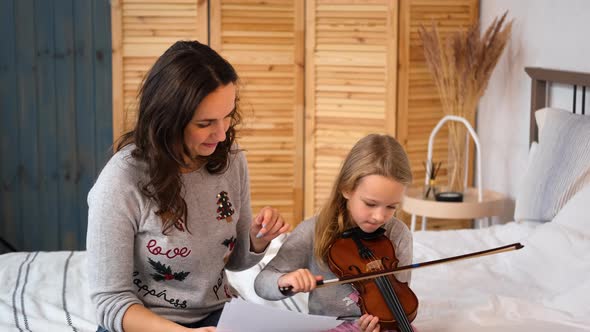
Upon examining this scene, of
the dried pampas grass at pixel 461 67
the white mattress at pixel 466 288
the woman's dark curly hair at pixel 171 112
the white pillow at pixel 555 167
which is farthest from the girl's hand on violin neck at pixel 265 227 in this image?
the dried pampas grass at pixel 461 67

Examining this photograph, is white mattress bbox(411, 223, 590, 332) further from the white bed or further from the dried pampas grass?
the dried pampas grass

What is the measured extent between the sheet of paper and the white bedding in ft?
1.44

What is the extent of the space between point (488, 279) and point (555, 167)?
22.3 inches

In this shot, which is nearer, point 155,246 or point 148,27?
point 155,246

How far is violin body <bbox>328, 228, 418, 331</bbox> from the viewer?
5.73 feet

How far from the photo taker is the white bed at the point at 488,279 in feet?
6.86

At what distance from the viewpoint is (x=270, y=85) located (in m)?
3.92

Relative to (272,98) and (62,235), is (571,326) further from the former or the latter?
(62,235)

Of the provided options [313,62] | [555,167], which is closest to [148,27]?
[313,62]

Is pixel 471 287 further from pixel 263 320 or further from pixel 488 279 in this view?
pixel 263 320

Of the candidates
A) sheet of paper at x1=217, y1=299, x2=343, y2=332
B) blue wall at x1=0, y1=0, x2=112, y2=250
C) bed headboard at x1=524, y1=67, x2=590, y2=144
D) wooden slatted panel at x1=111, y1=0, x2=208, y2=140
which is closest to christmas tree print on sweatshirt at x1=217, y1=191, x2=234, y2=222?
sheet of paper at x1=217, y1=299, x2=343, y2=332

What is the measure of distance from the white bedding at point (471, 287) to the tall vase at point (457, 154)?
0.88 m

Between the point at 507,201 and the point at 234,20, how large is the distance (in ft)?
4.95

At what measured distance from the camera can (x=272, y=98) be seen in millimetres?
3941
